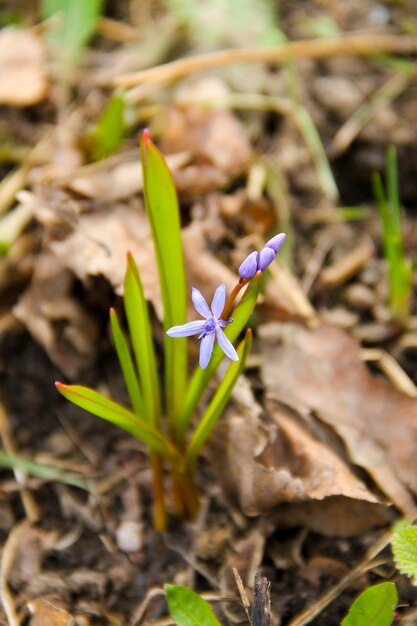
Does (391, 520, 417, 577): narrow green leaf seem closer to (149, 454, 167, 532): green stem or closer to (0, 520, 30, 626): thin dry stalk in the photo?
(149, 454, 167, 532): green stem

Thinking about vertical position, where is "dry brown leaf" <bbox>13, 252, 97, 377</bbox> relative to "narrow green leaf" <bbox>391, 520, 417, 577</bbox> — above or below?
above

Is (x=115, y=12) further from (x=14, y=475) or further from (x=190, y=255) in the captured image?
(x=14, y=475)

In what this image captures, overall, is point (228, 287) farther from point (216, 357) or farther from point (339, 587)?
point (339, 587)

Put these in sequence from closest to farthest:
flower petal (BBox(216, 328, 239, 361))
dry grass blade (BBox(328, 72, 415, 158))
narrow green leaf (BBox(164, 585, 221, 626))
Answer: flower petal (BBox(216, 328, 239, 361)), narrow green leaf (BBox(164, 585, 221, 626)), dry grass blade (BBox(328, 72, 415, 158))

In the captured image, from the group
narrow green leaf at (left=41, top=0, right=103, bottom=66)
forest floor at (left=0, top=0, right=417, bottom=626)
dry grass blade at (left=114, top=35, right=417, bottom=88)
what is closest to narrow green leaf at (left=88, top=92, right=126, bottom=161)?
forest floor at (left=0, top=0, right=417, bottom=626)

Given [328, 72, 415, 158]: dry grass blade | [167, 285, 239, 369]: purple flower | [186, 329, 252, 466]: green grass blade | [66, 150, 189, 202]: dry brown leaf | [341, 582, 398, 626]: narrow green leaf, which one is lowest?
[341, 582, 398, 626]: narrow green leaf

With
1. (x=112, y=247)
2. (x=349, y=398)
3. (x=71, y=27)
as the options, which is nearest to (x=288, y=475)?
(x=349, y=398)
